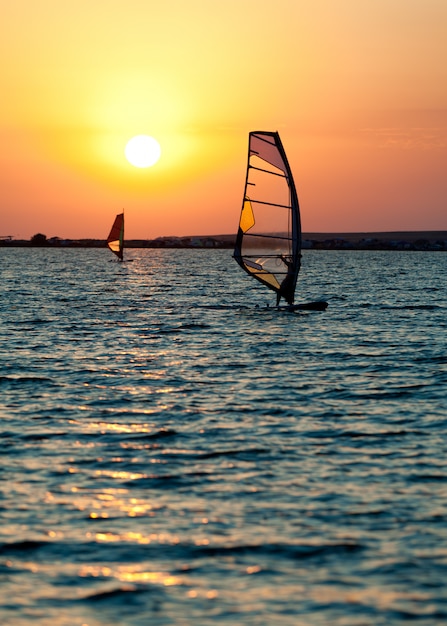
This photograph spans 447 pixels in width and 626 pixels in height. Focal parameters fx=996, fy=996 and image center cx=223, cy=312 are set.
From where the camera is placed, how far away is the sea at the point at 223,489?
31.3ft

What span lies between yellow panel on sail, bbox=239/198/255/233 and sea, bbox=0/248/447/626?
14719mm

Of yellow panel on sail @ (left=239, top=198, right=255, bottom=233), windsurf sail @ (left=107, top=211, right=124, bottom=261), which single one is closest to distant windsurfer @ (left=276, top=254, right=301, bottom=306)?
yellow panel on sail @ (left=239, top=198, right=255, bottom=233)

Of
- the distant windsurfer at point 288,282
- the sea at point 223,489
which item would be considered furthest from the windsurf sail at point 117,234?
the sea at point 223,489

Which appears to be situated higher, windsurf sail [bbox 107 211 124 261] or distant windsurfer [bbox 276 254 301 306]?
windsurf sail [bbox 107 211 124 261]

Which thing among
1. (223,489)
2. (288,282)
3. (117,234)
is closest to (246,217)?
(288,282)

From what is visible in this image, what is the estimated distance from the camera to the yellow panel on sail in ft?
141

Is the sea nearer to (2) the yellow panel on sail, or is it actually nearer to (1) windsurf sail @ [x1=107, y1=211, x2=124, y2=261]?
(2) the yellow panel on sail

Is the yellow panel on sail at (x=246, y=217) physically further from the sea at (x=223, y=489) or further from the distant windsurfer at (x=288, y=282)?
the sea at (x=223, y=489)

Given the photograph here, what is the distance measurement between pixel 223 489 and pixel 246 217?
30.8m

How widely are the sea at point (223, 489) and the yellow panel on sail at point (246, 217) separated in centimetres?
1472

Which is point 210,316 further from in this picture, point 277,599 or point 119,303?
point 277,599

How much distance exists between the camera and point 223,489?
13203mm

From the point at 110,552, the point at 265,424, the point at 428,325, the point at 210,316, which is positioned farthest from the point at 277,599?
the point at 210,316

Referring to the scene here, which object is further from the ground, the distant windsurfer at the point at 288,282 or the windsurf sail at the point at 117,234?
the windsurf sail at the point at 117,234
